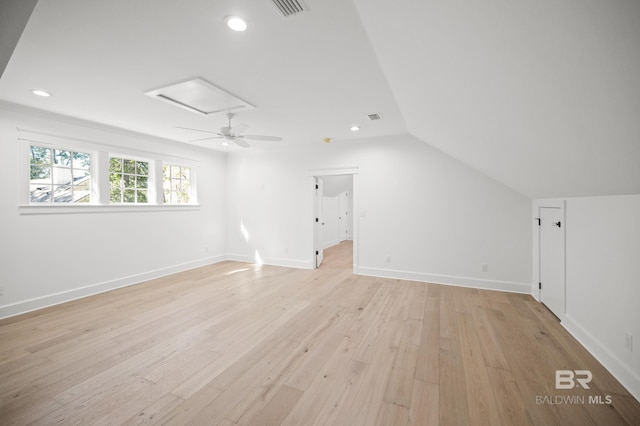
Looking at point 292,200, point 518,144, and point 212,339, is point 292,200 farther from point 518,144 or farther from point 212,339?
point 518,144

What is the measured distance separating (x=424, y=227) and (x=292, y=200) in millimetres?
2789

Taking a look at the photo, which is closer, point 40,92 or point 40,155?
point 40,92

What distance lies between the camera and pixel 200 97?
9.63ft

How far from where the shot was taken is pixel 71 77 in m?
2.50

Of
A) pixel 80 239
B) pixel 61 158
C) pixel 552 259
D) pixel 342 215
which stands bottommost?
pixel 552 259

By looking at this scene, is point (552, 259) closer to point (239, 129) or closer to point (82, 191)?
point (239, 129)

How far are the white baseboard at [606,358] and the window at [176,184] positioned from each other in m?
6.48

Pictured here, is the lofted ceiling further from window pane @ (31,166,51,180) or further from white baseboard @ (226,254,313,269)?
white baseboard @ (226,254,313,269)

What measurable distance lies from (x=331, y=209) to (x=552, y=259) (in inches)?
240

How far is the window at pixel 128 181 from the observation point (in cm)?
433

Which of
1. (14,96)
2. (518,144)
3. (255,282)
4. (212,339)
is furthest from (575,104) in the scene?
(14,96)

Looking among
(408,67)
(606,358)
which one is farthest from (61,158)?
(606,358)

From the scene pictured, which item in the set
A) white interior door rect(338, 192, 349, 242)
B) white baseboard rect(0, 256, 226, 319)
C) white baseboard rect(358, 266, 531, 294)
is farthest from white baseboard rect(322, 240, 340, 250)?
white baseboard rect(0, 256, 226, 319)

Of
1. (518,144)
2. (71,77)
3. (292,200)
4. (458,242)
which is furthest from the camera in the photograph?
(292,200)
